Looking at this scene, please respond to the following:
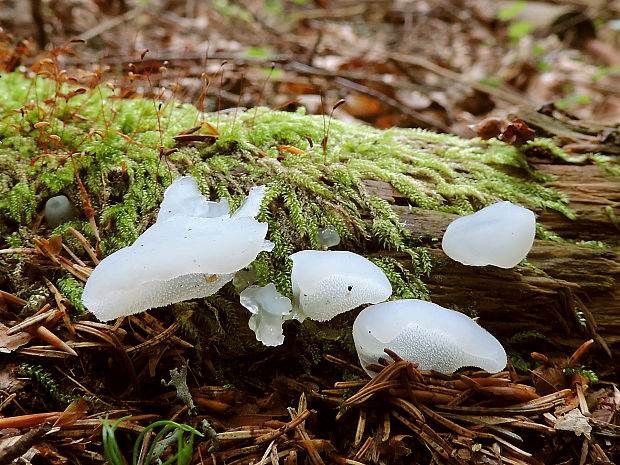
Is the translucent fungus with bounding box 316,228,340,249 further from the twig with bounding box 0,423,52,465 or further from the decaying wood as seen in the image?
the twig with bounding box 0,423,52,465

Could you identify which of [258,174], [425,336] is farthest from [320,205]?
[425,336]

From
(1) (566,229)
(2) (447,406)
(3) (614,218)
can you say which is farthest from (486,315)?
(3) (614,218)

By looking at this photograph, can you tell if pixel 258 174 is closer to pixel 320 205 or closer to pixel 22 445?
pixel 320 205

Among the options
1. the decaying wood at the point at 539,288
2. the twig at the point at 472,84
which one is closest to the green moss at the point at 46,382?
the decaying wood at the point at 539,288

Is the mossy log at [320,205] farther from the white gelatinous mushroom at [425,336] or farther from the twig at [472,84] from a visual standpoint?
the twig at [472,84]

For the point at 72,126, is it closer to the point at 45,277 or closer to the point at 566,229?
the point at 45,277

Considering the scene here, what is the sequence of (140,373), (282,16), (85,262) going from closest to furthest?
(140,373) → (85,262) → (282,16)

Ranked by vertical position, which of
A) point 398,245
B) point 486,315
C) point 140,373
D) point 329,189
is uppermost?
point 329,189
